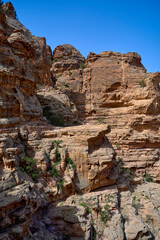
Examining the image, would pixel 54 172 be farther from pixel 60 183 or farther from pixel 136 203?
pixel 136 203

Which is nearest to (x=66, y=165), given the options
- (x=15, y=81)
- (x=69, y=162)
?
(x=69, y=162)

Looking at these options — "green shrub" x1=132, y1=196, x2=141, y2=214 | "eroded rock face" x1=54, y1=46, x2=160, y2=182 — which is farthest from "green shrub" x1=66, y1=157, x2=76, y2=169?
"eroded rock face" x1=54, y1=46, x2=160, y2=182

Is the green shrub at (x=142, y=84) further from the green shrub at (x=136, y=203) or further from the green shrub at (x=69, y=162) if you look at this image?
the green shrub at (x=69, y=162)

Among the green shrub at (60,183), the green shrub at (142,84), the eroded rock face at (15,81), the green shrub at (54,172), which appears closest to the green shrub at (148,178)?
the green shrub at (60,183)

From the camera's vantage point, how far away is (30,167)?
33.4ft

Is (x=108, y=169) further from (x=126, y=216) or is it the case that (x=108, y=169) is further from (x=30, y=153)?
(x=30, y=153)

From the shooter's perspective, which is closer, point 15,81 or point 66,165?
point 66,165

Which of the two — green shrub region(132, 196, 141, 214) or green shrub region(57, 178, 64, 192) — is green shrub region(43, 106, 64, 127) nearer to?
green shrub region(57, 178, 64, 192)

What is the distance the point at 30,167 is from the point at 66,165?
245 centimetres

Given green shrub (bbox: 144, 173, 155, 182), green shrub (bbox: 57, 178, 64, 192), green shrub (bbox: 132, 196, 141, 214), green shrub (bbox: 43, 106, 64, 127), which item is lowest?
green shrub (bbox: 132, 196, 141, 214)

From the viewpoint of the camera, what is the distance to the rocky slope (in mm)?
8688

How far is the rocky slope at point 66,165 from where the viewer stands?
8688mm

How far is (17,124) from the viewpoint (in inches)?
472

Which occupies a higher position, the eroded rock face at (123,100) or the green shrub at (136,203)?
the eroded rock face at (123,100)
